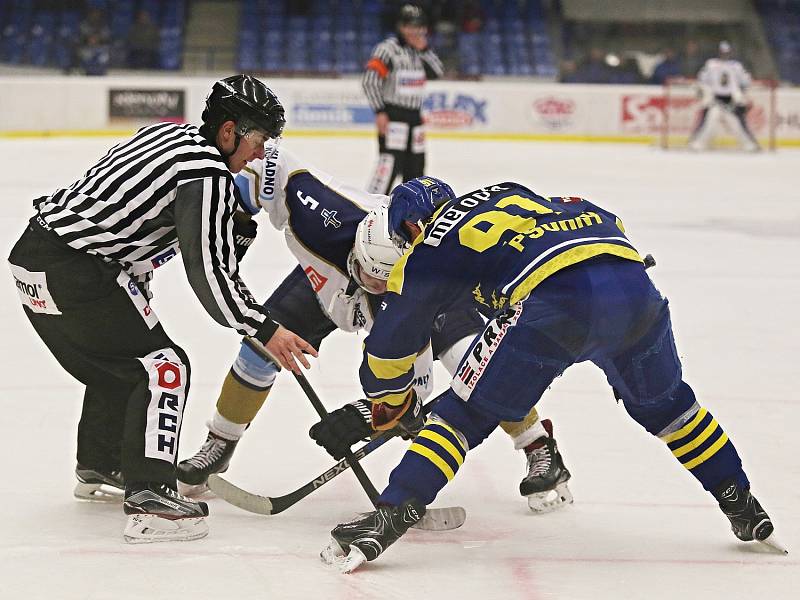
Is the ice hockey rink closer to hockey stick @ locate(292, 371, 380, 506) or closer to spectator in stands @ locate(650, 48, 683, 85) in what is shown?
hockey stick @ locate(292, 371, 380, 506)

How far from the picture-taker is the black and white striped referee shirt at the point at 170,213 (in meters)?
2.57

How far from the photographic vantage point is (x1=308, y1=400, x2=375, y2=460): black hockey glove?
2.72m

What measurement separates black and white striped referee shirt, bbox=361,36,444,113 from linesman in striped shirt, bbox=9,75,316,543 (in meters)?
6.15

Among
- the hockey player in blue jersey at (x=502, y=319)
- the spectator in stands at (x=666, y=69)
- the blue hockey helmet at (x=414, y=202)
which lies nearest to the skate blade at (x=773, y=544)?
the hockey player in blue jersey at (x=502, y=319)

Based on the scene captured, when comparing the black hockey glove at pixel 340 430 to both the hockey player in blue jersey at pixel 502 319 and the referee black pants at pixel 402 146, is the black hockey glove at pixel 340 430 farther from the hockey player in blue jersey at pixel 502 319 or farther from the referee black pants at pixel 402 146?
the referee black pants at pixel 402 146

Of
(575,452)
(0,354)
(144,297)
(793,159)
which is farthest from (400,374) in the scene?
(793,159)

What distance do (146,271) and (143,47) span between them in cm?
1408

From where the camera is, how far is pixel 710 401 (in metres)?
4.04

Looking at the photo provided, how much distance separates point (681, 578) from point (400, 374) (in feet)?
2.28

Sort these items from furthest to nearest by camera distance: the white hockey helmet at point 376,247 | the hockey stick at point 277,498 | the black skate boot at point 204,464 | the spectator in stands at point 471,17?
1. the spectator in stands at point 471,17
2. the black skate boot at point 204,464
3. the hockey stick at point 277,498
4. the white hockey helmet at point 376,247

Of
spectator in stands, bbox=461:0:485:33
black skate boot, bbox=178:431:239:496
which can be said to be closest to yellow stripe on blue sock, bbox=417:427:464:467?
black skate boot, bbox=178:431:239:496

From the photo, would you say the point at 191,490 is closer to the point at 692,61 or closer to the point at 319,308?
the point at 319,308

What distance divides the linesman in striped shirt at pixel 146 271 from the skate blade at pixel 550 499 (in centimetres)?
70

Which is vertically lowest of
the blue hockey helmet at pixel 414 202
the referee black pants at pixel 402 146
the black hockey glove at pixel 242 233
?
the referee black pants at pixel 402 146
